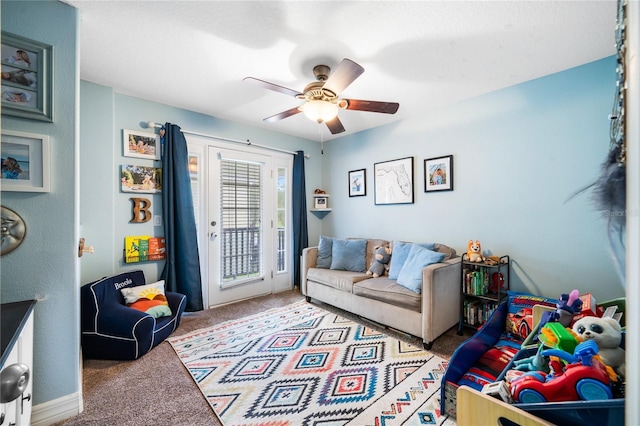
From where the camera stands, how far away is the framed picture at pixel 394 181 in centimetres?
339

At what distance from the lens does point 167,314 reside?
2.54 metres

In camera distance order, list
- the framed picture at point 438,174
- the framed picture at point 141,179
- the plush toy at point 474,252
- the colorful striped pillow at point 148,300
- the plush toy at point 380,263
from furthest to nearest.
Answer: the plush toy at point 380,263, the framed picture at point 438,174, the framed picture at point 141,179, the plush toy at point 474,252, the colorful striped pillow at point 148,300

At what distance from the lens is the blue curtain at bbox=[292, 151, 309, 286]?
4.11 m

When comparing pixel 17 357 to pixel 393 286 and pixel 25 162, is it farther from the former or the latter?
pixel 393 286

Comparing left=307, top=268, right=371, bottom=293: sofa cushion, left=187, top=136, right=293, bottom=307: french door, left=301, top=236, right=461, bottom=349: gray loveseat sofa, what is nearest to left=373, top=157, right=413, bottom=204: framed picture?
left=301, top=236, right=461, bottom=349: gray loveseat sofa

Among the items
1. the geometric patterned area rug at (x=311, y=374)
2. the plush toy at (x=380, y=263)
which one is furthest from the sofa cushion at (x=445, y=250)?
the geometric patterned area rug at (x=311, y=374)

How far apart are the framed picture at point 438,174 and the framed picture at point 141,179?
10.1ft

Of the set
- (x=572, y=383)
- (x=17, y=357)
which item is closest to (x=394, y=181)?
(x=572, y=383)

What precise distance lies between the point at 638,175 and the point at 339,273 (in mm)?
2952

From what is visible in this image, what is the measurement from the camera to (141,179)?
285 centimetres

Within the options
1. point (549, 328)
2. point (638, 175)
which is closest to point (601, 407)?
point (549, 328)

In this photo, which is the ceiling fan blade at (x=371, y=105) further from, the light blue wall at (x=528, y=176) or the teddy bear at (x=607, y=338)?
the teddy bear at (x=607, y=338)

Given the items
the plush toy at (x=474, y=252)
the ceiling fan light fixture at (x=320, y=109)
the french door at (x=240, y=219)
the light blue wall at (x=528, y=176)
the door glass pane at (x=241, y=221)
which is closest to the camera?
the ceiling fan light fixture at (x=320, y=109)

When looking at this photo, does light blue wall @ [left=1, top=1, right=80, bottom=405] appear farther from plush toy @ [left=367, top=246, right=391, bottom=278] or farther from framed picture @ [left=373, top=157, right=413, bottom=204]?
framed picture @ [left=373, top=157, right=413, bottom=204]
